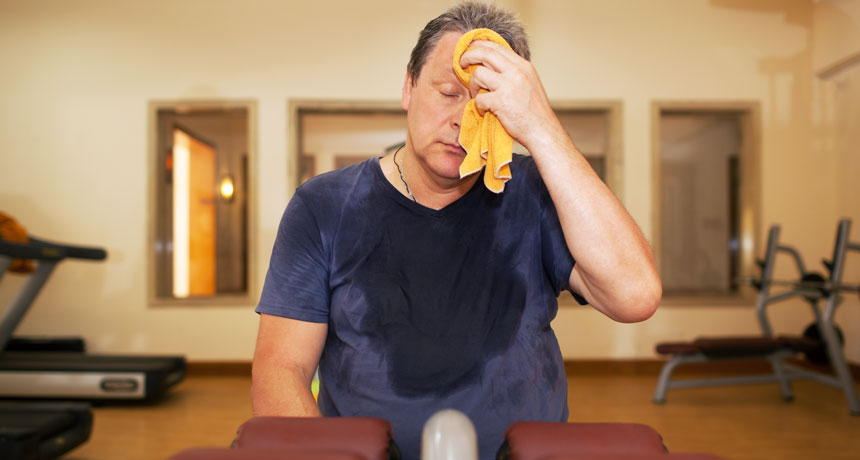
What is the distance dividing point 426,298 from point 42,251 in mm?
3223

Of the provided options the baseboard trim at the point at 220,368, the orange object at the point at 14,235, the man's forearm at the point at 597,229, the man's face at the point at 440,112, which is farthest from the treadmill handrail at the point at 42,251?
the man's forearm at the point at 597,229

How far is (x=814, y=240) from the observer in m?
4.86

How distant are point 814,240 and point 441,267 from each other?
5050 millimetres

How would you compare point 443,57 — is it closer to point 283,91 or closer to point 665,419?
point 665,419

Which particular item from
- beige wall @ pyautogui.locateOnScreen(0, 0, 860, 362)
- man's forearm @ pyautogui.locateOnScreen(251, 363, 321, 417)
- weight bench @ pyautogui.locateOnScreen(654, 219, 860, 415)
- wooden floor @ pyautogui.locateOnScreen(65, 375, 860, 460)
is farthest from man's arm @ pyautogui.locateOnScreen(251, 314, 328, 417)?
beige wall @ pyautogui.locateOnScreen(0, 0, 860, 362)

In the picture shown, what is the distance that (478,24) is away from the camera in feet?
2.73

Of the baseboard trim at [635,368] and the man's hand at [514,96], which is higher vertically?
the man's hand at [514,96]

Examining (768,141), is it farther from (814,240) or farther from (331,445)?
(331,445)

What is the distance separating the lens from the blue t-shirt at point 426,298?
785 millimetres

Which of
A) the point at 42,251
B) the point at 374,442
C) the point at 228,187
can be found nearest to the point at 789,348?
the point at 374,442

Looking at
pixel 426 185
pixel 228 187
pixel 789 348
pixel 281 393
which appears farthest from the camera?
pixel 228 187

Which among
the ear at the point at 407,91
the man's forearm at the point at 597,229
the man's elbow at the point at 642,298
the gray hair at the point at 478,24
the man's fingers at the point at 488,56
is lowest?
the man's elbow at the point at 642,298

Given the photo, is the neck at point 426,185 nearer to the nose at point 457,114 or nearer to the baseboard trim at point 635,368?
the nose at point 457,114

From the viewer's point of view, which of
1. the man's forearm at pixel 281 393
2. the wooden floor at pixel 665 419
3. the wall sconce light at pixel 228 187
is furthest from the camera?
the wall sconce light at pixel 228 187
